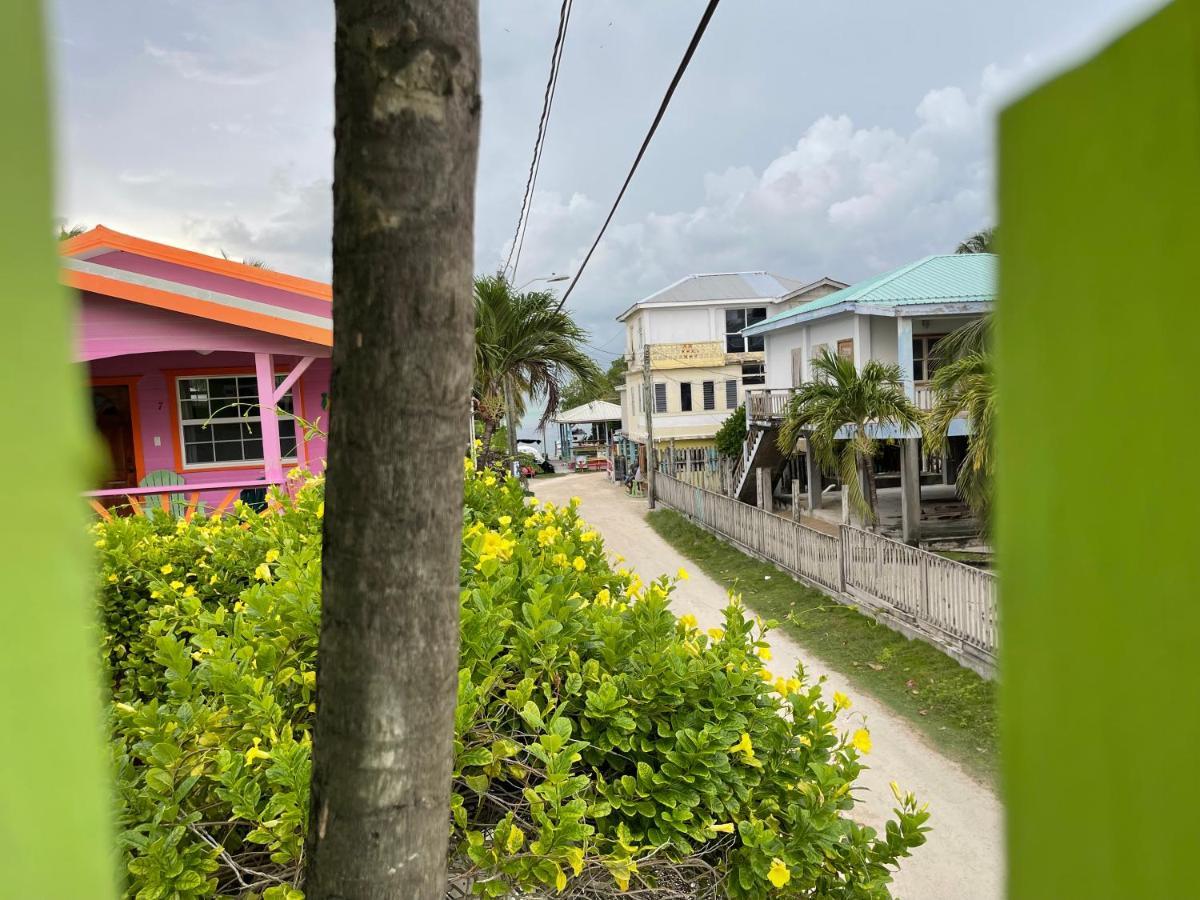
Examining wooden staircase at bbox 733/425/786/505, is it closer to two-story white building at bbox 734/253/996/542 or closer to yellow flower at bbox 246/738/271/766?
two-story white building at bbox 734/253/996/542

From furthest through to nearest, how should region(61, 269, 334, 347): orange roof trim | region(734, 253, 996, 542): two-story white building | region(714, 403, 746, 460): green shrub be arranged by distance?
region(714, 403, 746, 460): green shrub → region(734, 253, 996, 542): two-story white building → region(61, 269, 334, 347): orange roof trim

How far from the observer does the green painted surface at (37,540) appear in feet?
1.10

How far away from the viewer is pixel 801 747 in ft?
8.79

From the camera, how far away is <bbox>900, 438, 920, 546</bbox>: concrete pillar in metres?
17.9

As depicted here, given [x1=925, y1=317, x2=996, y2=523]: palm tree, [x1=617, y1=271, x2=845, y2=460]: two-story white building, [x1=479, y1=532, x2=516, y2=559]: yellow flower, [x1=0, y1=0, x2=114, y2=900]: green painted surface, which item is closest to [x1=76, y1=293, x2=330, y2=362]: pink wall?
[x1=479, y1=532, x2=516, y2=559]: yellow flower

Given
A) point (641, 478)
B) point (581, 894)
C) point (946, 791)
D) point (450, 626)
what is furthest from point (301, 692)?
point (641, 478)

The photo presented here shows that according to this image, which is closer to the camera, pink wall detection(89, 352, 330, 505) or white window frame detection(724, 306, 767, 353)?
pink wall detection(89, 352, 330, 505)

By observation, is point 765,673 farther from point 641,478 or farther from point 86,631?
point 641,478

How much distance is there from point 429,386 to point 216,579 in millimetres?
4133

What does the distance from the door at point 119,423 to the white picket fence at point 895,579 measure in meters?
10.6

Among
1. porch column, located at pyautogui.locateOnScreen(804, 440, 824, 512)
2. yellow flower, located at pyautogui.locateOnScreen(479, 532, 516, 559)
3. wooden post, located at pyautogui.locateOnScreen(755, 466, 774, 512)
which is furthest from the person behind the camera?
wooden post, located at pyautogui.locateOnScreen(755, 466, 774, 512)

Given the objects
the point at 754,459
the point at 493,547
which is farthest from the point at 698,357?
the point at 493,547

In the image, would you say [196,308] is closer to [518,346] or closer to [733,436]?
[518,346]

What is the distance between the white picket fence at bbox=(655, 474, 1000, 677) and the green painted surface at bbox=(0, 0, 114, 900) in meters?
7.65
